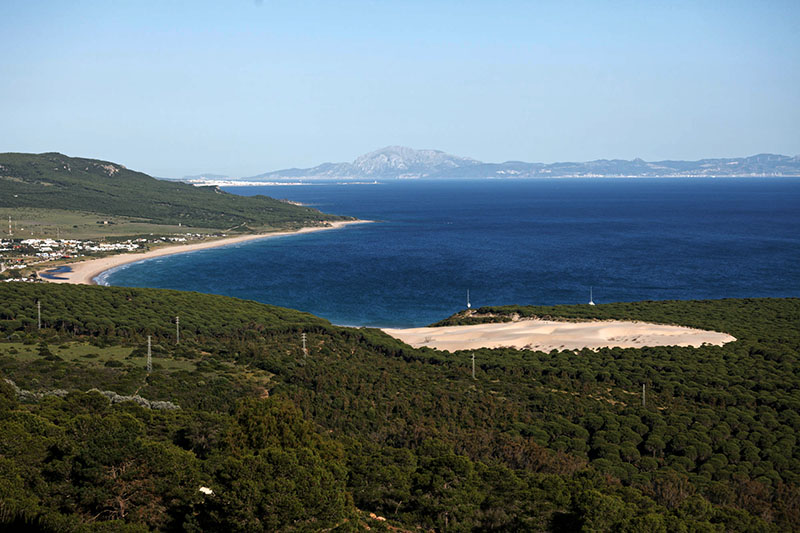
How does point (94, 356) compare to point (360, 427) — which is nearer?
point (360, 427)

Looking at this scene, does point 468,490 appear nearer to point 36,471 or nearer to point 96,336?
point 36,471

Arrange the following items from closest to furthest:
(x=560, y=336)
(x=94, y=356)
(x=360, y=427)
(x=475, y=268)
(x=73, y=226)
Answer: (x=360, y=427) < (x=94, y=356) < (x=560, y=336) < (x=475, y=268) < (x=73, y=226)

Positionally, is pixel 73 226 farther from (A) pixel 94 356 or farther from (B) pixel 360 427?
(B) pixel 360 427

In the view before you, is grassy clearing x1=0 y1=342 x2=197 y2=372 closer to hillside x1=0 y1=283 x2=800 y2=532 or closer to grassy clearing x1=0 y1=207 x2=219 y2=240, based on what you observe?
hillside x1=0 y1=283 x2=800 y2=532

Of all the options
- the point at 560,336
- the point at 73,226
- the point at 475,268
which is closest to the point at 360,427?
the point at 560,336

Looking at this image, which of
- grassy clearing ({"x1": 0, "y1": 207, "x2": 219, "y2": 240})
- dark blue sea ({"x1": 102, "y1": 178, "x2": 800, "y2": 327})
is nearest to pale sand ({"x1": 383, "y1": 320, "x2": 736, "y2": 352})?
dark blue sea ({"x1": 102, "y1": 178, "x2": 800, "y2": 327})

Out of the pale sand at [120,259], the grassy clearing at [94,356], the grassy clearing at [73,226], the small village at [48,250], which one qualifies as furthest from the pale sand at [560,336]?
the grassy clearing at [73,226]
